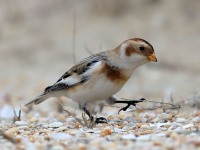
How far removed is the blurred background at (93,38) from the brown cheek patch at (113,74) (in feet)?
10.6

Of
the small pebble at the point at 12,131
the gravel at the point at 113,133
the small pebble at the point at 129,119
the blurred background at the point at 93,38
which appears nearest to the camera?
the gravel at the point at 113,133

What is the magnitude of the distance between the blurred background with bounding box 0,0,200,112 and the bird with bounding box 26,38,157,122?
3096mm

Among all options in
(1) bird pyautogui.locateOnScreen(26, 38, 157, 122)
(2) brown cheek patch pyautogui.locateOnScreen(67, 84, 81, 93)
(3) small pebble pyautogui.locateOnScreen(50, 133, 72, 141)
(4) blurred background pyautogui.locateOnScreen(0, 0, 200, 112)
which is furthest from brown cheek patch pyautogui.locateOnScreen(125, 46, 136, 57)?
(4) blurred background pyautogui.locateOnScreen(0, 0, 200, 112)

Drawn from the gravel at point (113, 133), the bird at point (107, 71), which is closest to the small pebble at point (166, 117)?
the gravel at point (113, 133)

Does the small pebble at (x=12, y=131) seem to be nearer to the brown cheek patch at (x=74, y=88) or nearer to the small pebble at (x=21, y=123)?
the small pebble at (x=21, y=123)

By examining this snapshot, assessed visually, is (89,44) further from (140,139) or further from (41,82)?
(140,139)

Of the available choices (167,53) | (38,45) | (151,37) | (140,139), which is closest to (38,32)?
(38,45)

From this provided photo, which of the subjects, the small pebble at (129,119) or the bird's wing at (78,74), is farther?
the small pebble at (129,119)

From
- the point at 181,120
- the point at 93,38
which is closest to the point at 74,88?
the point at 181,120

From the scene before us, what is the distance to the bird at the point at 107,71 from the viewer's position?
5375mm

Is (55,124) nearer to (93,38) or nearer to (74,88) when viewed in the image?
(74,88)

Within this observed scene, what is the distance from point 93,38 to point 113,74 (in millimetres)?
6864

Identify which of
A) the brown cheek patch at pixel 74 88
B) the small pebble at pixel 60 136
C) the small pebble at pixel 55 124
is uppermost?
the brown cheek patch at pixel 74 88

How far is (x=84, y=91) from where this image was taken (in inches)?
216
